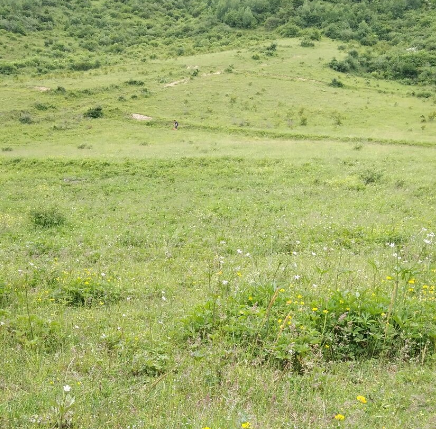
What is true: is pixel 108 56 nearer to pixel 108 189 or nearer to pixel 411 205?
pixel 108 189

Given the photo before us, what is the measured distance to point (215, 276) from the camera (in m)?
9.00

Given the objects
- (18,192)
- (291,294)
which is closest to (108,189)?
(18,192)

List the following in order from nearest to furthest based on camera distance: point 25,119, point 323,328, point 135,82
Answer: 1. point 323,328
2. point 25,119
3. point 135,82

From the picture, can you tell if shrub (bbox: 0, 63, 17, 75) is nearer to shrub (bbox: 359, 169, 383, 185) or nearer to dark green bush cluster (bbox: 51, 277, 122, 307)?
shrub (bbox: 359, 169, 383, 185)

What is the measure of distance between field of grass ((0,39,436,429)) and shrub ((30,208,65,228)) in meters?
0.09

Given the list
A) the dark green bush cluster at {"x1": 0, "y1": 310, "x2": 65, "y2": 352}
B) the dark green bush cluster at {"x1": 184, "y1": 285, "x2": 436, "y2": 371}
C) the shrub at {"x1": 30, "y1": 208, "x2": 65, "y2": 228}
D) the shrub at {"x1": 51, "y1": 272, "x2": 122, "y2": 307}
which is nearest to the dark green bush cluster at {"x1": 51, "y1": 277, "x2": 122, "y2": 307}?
the shrub at {"x1": 51, "y1": 272, "x2": 122, "y2": 307}

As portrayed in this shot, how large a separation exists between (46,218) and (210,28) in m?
88.2

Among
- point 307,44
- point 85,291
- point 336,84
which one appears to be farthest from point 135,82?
point 85,291

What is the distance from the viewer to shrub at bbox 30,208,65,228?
15945 mm

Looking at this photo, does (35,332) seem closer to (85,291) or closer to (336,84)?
(85,291)

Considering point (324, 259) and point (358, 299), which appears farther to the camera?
point (324, 259)

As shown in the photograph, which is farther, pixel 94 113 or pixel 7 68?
pixel 7 68

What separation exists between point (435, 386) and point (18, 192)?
2112cm

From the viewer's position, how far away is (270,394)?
448 cm
